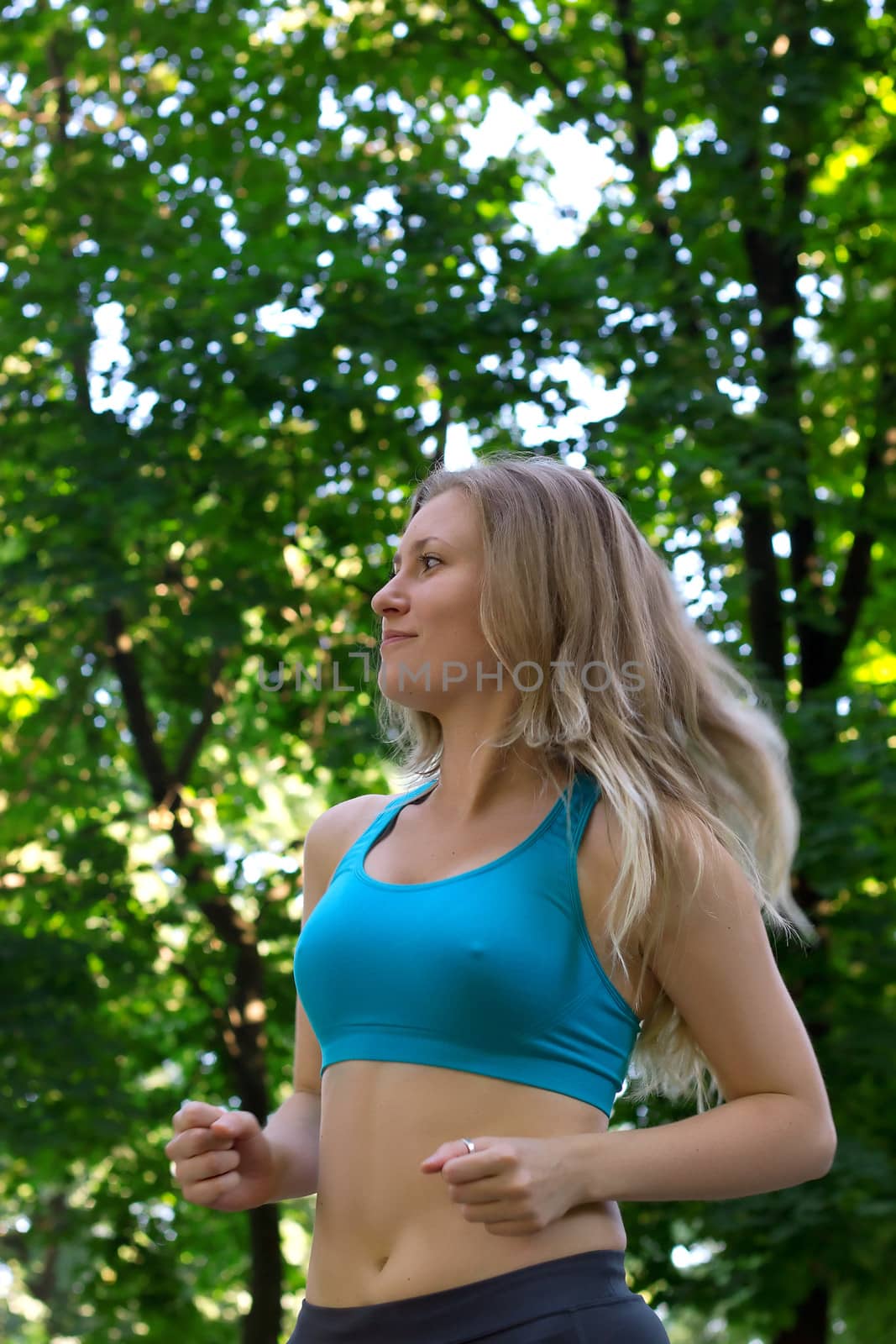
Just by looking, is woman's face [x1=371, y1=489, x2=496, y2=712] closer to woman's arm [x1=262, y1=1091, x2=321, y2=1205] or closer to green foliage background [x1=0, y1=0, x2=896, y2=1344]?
woman's arm [x1=262, y1=1091, x2=321, y2=1205]

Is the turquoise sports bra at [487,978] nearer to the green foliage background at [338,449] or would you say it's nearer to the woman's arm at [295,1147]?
the woman's arm at [295,1147]

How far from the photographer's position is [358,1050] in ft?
5.55

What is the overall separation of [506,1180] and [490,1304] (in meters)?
0.26

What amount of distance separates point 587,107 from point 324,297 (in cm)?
181

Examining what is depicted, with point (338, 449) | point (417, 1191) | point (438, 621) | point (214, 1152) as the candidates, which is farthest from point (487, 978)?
point (338, 449)

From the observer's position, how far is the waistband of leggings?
1517 mm

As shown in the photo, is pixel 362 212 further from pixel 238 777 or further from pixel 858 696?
pixel 238 777

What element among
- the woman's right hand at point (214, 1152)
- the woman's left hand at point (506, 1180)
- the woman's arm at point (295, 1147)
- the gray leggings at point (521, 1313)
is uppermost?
the woman's left hand at point (506, 1180)

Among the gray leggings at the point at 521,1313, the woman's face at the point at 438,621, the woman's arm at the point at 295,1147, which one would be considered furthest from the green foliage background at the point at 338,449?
the gray leggings at the point at 521,1313

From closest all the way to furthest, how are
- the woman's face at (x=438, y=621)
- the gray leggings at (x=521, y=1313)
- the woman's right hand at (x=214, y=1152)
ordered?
the gray leggings at (x=521, y=1313) → the woman's right hand at (x=214, y=1152) → the woman's face at (x=438, y=621)

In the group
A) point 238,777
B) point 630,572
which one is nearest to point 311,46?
point 238,777

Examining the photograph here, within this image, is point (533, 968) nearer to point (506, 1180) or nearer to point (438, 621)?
point (506, 1180)

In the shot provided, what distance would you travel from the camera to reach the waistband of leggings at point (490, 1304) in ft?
4.98

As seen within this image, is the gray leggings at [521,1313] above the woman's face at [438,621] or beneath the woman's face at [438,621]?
beneath
